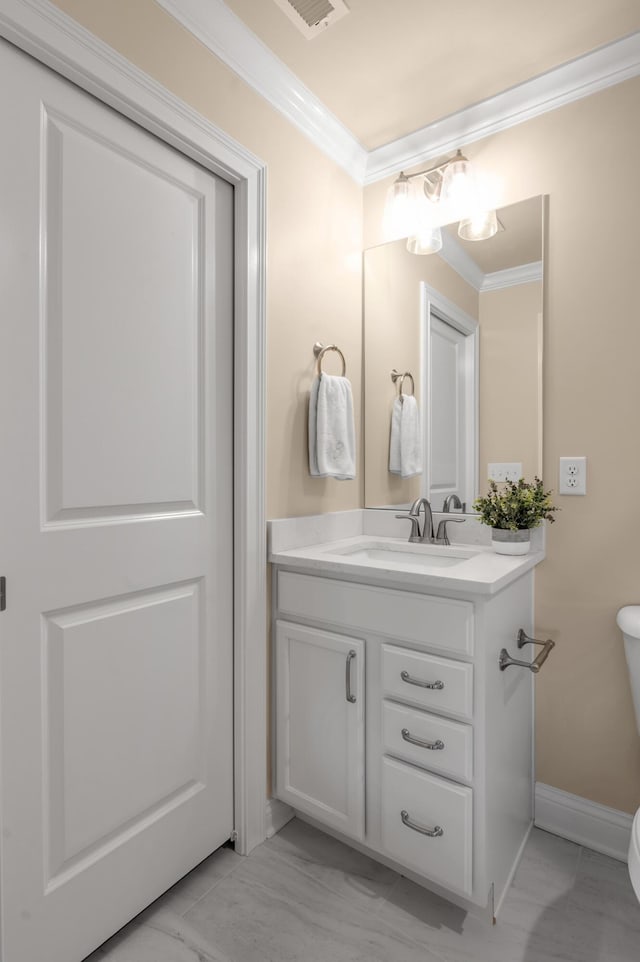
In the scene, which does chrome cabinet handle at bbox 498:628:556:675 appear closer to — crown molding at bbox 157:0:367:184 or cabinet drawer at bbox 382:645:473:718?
cabinet drawer at bbox 382:645:473:718

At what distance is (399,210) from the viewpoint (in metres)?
1.95

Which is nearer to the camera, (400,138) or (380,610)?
(380,610)

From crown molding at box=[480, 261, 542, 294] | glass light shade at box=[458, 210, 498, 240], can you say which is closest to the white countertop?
crown molding at box=[480, 261, 542, 294]

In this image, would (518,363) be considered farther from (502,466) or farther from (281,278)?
(281,278)

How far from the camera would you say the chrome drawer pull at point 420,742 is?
130 centimetres

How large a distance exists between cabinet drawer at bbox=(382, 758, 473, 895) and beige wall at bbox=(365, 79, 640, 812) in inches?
22.6

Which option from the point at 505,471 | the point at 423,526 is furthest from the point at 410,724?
the point at 505,471

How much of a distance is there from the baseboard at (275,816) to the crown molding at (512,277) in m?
1.85

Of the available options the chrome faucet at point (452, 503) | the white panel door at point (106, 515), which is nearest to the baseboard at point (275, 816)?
the white panel door at point (106, 515)

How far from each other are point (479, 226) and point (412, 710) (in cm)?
157

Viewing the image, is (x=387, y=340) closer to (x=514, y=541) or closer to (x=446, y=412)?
(x=446, y=412)

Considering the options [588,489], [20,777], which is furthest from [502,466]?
[20,777]

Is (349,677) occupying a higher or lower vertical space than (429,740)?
higher

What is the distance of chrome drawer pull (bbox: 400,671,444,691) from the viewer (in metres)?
1.30
